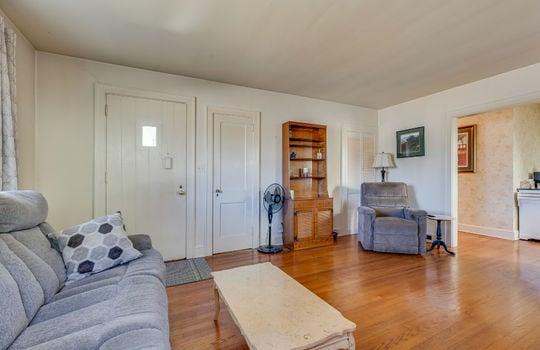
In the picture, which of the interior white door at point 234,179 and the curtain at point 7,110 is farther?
the interior white door at point 234,179

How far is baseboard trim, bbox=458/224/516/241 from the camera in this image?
4123 mm

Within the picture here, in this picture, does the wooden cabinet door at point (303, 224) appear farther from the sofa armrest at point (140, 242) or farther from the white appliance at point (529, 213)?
the white appliance at point (529, 213)

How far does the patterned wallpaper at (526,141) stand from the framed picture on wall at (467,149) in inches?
23.2

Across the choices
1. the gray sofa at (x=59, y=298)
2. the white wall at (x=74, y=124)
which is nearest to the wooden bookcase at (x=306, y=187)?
the white wall at (x=74, y=124)

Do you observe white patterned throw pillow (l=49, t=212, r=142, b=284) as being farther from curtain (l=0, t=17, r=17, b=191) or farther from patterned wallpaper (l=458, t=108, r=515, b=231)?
patterned wallpaper (l=458, t=108, r=515, b=231)

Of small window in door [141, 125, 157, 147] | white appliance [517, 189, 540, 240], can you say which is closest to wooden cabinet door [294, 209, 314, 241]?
small window in door [141, 125, 157, 147]

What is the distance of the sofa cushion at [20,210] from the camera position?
1348 millimetres

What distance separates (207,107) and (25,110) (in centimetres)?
185

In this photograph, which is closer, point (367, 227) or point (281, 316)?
point (281, 316)

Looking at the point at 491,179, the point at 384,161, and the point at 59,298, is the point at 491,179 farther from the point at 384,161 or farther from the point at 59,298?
the point at 59,298

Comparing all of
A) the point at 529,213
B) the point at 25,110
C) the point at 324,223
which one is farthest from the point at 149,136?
the point at 529,213

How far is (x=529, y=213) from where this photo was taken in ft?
13.2

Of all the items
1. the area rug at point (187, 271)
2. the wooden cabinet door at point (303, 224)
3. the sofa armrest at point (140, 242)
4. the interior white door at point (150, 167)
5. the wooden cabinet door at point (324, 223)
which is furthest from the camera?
the wooden cabinet door at point (324, 223)

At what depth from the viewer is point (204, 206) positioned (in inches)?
131
